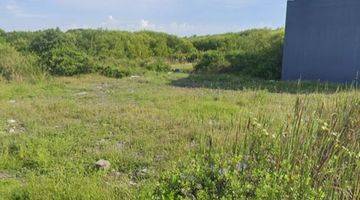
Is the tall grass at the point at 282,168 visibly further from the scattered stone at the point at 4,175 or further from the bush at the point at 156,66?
the bush at the point at 156,66

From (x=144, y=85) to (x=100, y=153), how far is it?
7.47 meters

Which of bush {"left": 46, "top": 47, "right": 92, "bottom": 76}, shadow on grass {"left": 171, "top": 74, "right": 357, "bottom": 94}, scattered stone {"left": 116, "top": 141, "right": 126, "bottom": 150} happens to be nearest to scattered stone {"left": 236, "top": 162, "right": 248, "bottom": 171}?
scattered stone {"left": 116, "top": 141, "right": 126, "bottom": 150}

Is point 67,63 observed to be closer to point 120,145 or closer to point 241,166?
point 120,145

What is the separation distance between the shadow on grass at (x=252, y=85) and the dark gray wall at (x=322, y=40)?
0.89 m

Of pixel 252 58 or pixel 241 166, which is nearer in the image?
pixel 241 166

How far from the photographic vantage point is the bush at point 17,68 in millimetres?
13148

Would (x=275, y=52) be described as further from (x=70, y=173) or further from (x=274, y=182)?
A: (x=274, y=182)

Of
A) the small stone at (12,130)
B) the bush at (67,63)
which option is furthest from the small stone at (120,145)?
the bush at (67,63)

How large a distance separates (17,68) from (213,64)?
763 centimetres

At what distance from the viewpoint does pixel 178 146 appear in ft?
18.5

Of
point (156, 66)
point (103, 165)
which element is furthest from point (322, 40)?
point (103, 165)

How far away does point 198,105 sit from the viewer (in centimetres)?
834

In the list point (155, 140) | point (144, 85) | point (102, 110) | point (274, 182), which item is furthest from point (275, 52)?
point (274, 182)

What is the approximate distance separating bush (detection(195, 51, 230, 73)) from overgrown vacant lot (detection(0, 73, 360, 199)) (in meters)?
6.84
